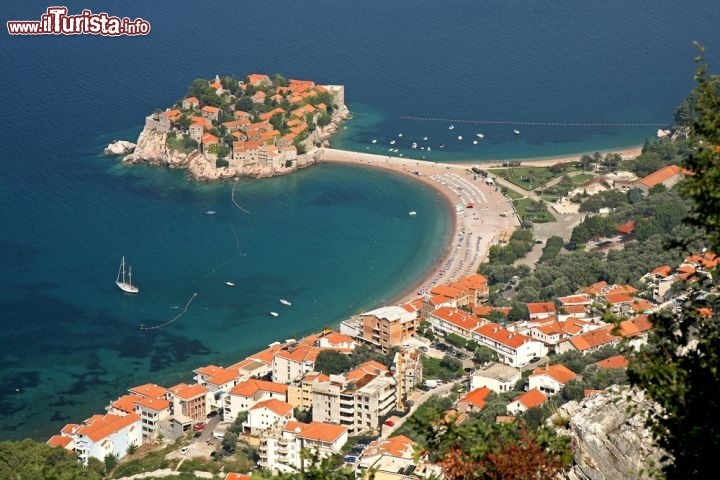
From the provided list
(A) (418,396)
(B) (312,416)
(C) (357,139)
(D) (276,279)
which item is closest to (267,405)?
(B) (312,416)

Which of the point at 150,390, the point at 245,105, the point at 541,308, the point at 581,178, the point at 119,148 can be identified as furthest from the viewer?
the point at 245,105

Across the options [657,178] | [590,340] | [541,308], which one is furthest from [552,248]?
[590,340]

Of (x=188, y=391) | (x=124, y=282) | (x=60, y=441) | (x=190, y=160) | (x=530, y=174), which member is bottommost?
(x=60, y=441)

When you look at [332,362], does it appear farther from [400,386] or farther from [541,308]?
[541,308]

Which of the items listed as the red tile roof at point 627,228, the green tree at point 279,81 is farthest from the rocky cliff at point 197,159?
the red tile roof at point 627,228

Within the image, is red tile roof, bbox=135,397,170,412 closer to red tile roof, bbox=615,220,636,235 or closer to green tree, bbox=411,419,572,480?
red tile roof, bbox=615,220,636,235

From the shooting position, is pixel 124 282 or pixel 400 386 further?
pixel 124 282

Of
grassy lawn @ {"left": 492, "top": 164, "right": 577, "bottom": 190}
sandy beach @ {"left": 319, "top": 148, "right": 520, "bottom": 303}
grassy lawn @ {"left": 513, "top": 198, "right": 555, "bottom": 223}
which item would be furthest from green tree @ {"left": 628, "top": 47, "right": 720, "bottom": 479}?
grassy lawn @ {"left": 492, "top": 164, "right": 577, "bottom": 190}

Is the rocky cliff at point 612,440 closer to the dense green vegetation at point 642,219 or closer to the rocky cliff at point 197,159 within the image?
the dense green vegetation at point 642,219
